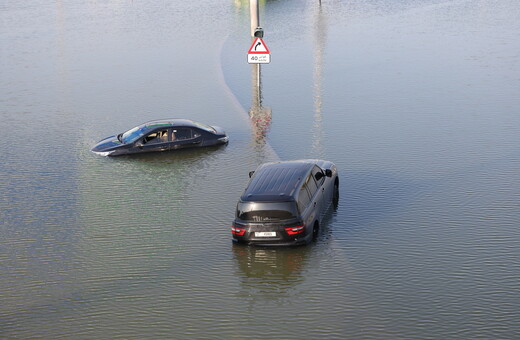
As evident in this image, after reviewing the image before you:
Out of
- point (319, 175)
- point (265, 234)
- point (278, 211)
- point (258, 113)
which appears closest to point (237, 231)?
point (265, 234)

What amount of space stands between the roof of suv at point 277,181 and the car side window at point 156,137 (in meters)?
7.01

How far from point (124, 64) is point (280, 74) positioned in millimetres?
9321

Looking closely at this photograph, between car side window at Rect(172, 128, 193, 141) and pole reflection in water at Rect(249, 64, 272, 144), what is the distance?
2496 mm

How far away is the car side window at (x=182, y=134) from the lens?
83.5 ft

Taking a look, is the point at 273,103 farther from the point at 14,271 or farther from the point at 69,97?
the point at 14,271

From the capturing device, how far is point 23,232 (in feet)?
62.9

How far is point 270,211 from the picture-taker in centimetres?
1706

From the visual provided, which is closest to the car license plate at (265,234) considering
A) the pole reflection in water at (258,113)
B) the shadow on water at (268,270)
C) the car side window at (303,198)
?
the shadow on water at (268,270)

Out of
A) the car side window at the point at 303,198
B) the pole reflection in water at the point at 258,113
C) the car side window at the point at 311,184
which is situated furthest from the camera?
the pole reflection in water at the point at 258,113

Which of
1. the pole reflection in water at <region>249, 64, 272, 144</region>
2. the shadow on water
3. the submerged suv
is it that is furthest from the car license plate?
the pole reflection in water at <region>249, 64, 272, 144</region>

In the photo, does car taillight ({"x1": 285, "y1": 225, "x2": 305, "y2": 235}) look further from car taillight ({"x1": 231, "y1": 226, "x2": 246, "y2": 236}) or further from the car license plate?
car taillight ({"x1": 231, "y1": 226, "x2": 246, "y2": 236})

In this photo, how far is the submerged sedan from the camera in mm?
25141

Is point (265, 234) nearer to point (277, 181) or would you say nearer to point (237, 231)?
point (237, 231)

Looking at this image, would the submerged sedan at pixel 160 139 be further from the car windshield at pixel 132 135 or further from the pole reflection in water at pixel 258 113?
the pole reflection in water at pixel 258 113
